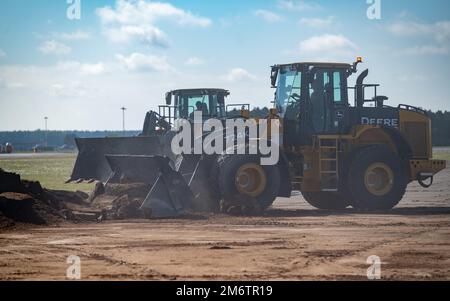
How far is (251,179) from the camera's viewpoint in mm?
18641

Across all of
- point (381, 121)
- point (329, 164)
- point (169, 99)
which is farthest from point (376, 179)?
point (169, 99)

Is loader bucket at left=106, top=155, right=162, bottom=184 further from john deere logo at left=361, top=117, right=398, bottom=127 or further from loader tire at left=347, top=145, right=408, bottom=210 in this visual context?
john deere logo at left=361, top=117, right=398, bottom=127

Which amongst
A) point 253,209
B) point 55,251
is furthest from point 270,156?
point 55,251

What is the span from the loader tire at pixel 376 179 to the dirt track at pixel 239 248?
4.92ft

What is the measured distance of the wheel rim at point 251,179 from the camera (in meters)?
18.5

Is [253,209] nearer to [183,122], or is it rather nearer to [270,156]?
[270,156]

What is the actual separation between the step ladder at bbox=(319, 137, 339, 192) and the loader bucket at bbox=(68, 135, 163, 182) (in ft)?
16.6

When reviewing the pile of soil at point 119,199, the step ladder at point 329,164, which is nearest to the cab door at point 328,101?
the step ladder at point 329,164

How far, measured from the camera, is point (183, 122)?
2503 cm

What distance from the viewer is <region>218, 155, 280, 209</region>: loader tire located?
1838cm

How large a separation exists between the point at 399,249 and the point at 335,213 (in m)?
6.73
